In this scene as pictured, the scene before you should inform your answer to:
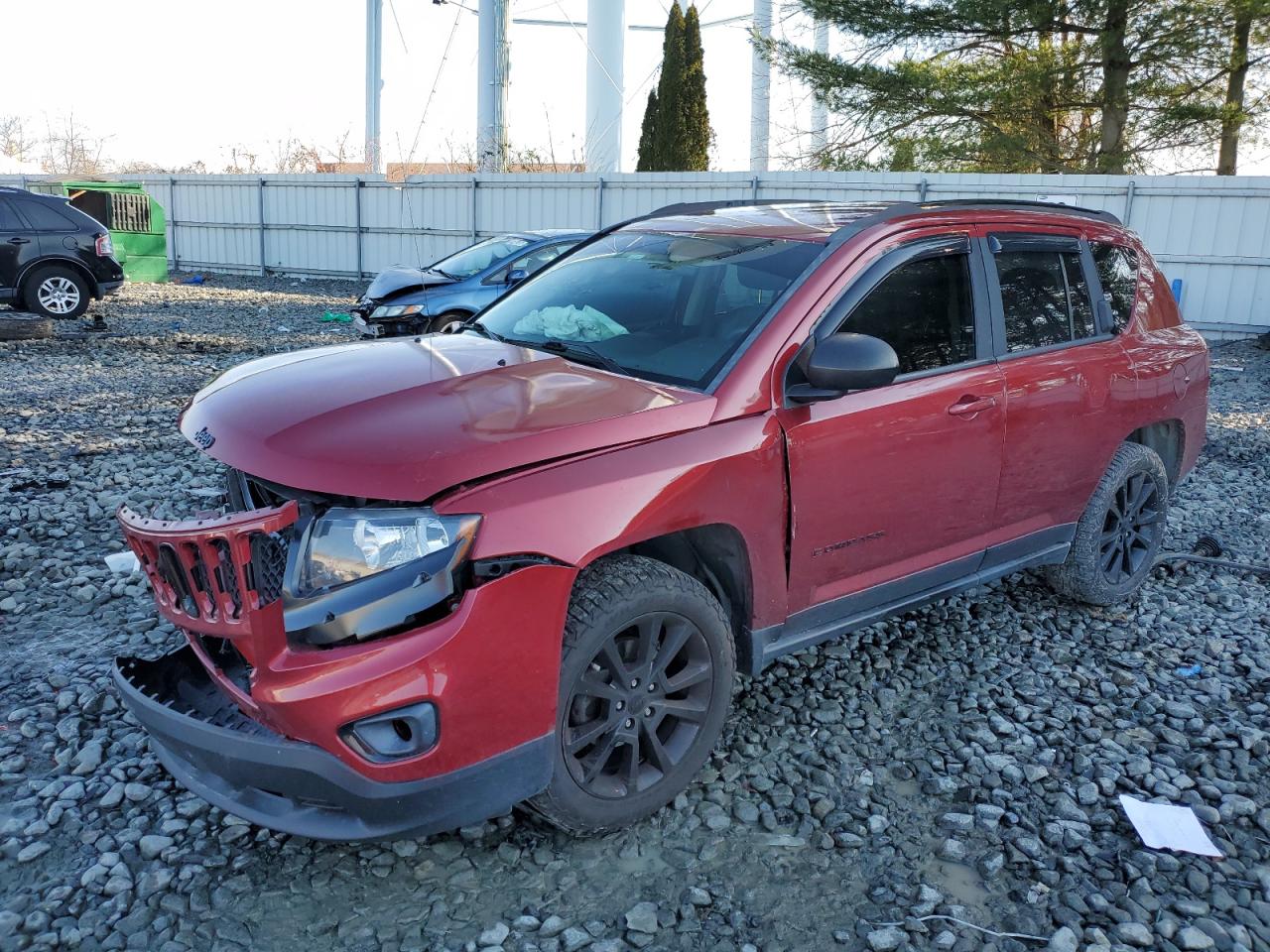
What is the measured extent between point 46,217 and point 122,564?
10976mm

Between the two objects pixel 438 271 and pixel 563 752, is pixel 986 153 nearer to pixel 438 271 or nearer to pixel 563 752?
pixel 438 271

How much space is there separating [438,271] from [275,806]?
1075cm

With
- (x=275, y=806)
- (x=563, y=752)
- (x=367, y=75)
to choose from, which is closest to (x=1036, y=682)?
(x=563, y=752)

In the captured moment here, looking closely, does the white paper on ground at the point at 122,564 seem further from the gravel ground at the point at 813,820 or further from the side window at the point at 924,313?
the side window at the point at 924,313

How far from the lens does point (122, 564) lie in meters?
5.05

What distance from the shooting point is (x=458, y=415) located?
283 centimetres

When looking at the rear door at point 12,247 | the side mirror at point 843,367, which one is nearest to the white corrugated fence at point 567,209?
the rear door at point 12,247

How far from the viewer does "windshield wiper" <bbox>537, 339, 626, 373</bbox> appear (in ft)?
11.3

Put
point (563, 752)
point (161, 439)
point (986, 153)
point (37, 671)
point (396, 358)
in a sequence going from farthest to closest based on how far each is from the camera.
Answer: point (986, 153) < point (161, 439) < point (37, 671) < point (396, 358) < point (563, 752)

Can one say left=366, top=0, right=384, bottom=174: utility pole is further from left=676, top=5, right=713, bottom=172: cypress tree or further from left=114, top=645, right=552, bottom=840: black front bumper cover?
left=114, top=645, right=552, bottom=840: black front bumper cover

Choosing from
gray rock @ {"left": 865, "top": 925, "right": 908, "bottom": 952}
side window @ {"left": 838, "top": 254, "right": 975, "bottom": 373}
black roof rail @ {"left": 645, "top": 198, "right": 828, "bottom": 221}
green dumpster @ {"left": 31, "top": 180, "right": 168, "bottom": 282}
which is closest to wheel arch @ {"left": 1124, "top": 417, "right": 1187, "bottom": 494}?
side window @ {"left": 838, "top": 254, "right": 975, "bottom": 373}

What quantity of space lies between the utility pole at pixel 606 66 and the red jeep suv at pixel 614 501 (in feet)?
109

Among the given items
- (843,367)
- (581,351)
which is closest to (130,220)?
(581,351)

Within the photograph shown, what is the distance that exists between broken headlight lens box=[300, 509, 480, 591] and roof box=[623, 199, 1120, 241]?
1879 mm
